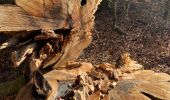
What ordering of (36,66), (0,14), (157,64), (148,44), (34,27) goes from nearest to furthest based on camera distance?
1. (0,14)
2. (34,27)
3. (36,66)
4. (157,64)
5. (148,44)

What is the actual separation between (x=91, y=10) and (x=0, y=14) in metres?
1.40

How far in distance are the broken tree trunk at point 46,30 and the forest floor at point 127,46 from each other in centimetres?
734

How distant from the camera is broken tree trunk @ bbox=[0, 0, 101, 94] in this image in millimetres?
3855

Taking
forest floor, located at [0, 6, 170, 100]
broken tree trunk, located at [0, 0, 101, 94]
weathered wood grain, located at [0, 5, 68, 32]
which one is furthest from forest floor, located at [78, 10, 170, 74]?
weathered wood grain, located at [0, 5, 68, 32]

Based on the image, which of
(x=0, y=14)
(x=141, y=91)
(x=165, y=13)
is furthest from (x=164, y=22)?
(x=0, y=14)

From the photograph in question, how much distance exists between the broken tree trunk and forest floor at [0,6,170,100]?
7341mm

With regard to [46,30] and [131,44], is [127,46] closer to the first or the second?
[131,44]

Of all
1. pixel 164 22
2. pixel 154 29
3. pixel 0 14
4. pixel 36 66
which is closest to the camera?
pixel 0 14

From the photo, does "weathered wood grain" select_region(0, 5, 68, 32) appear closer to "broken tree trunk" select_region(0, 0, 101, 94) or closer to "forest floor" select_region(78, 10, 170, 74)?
"broken tree trunk" select_region(0, 0, 101, 94)

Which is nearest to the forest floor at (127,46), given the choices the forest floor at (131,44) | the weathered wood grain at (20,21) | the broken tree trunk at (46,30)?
the forest floor at (131,44)

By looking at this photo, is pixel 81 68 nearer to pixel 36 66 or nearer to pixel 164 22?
pixel 36 66

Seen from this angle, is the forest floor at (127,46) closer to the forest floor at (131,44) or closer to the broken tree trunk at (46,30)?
the forest floor at (131,44)

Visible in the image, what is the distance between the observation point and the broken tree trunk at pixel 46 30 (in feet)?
12.6

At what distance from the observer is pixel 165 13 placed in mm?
19844
